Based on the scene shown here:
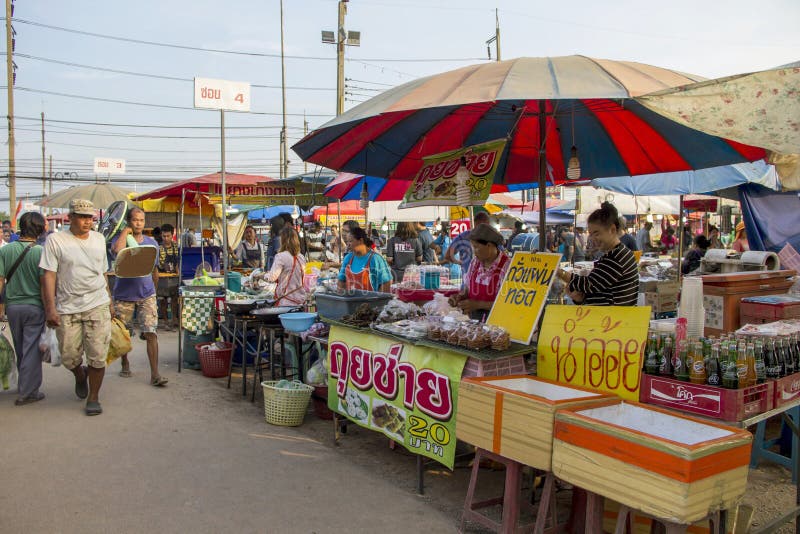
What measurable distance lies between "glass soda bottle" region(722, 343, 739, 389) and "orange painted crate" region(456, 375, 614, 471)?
0.58 metres

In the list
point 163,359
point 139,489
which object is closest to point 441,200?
point 139,489

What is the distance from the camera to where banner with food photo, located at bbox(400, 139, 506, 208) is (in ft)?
16.5

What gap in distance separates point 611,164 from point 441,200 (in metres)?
2.06

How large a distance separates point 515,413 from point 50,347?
501 centimetres

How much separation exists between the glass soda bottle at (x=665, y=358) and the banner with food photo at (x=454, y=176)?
6.76 feet

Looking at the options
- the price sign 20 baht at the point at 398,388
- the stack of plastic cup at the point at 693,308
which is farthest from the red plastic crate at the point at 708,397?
the price sign 20 baht at the point at 398,388

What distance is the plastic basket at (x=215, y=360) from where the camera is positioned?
7.53 meters

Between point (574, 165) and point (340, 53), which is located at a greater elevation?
point (340, 53)

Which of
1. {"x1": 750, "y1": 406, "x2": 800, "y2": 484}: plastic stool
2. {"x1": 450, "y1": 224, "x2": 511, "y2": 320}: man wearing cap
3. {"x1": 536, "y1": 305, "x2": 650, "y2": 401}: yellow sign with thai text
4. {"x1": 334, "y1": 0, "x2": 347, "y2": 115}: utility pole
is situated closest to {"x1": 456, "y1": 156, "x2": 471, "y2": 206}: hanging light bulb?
{"x1": 450, "y1": 224, "x2": 511, "y2": 320}: man wearing cap

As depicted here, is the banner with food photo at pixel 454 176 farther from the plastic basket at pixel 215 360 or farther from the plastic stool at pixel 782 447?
the plastic basket at pixel 215 360

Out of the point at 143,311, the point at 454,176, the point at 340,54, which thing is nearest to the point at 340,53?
the point at 340,54

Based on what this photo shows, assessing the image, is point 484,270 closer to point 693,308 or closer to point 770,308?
point 693,308

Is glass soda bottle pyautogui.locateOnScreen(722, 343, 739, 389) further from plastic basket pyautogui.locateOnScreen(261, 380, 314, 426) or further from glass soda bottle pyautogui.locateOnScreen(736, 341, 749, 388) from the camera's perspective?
plastic basket pyautogui.locateOnScreen(261, 380, 314, 426)

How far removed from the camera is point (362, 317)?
5.15 metres
